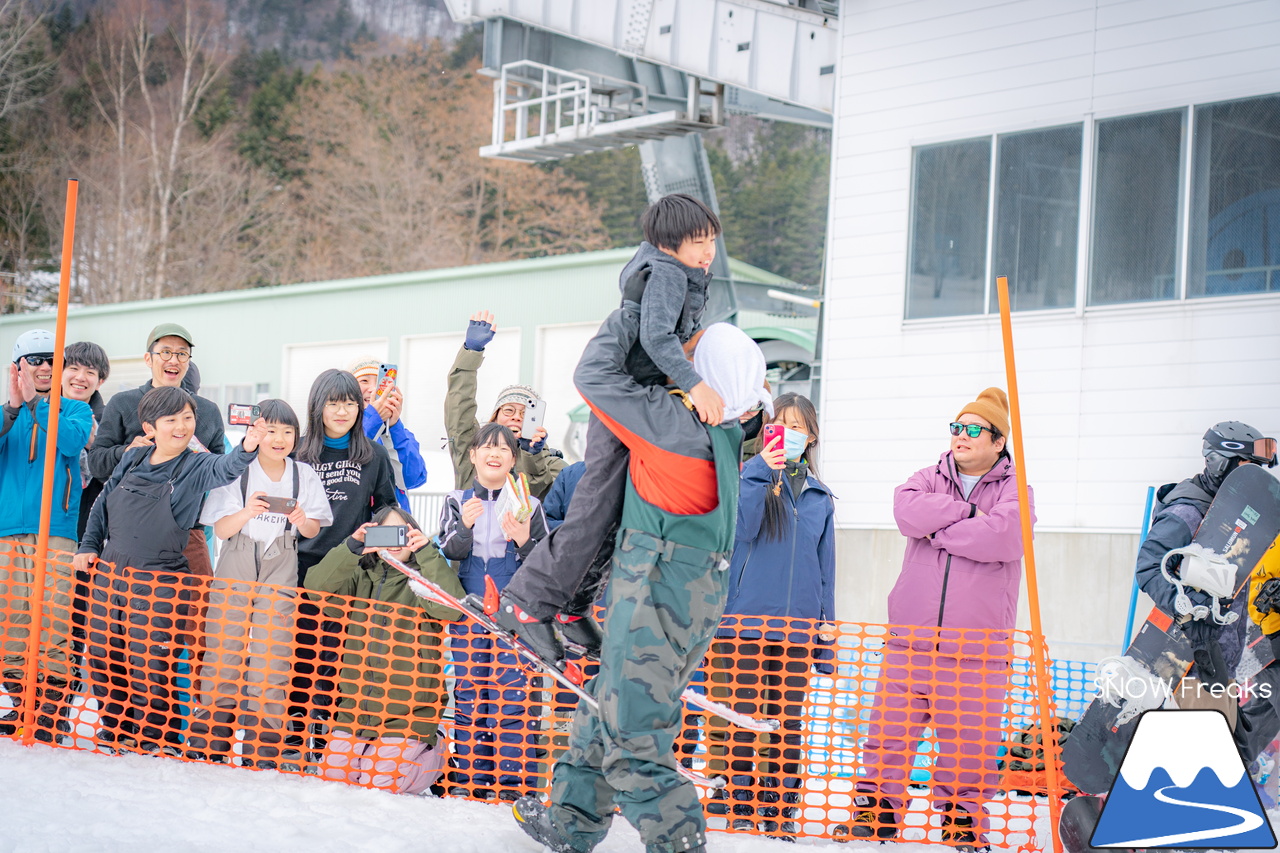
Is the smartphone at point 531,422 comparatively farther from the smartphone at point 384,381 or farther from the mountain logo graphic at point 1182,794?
the mountain logo graphic at point 1182,794

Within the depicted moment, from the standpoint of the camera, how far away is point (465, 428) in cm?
571

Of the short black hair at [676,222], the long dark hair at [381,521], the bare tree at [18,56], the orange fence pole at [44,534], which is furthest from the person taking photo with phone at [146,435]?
the bare tree at [18,56]

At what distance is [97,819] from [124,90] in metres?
42.1

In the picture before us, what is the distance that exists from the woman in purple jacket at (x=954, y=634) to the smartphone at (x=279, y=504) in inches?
102

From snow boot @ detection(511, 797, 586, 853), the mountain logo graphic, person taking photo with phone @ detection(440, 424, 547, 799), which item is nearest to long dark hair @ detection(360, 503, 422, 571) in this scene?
person taking photo with phone @ detection(440, 424, 547, 799)

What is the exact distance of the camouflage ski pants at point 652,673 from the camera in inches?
126

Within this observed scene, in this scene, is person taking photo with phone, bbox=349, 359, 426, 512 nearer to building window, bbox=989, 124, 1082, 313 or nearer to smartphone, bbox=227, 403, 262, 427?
smartphone, bbox=227, 403, 262, 427

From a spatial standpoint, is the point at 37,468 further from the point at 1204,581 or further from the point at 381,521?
the point at 1204,581

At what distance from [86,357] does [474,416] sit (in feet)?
6.38

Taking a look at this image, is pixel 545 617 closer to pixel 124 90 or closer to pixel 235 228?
pixel 235 228

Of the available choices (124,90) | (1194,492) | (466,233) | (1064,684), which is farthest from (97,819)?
(124,90)

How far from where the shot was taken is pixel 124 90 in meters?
40.1

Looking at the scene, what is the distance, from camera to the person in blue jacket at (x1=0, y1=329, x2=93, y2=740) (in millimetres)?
5062

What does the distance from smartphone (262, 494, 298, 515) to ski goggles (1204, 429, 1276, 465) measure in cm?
380
